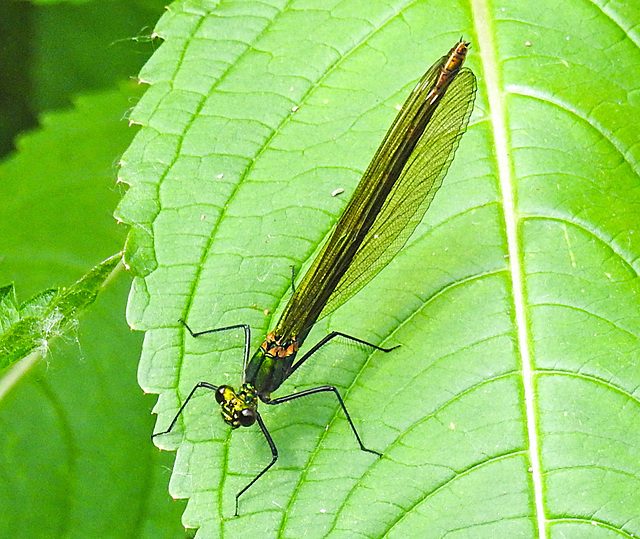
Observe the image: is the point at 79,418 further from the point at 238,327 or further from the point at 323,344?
the point at 323,344

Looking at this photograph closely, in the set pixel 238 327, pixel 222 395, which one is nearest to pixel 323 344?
pixel 238 327

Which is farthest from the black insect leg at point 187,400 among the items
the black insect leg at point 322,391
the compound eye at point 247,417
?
the black insect leg at point 322,391

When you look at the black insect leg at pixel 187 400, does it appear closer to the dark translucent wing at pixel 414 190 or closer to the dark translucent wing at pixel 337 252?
the dark translucent wing at pixel 337 252

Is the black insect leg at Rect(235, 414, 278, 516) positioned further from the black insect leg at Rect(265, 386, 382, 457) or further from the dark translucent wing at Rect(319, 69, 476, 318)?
the dark translucent wing at Rect(319, 69, 476, 318)

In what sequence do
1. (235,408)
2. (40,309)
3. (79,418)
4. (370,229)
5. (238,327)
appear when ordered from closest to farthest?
(40,309) < (235,408) < (238,327) < (370,229) < (79,418)

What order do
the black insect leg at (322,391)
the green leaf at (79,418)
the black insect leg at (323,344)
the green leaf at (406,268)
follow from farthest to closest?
the green leaf at (79,418) < the black insect leg at (323,344) < the black insect leg at (322,391) < the green leaf at (406,268)

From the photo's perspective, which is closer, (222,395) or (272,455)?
(272,455)

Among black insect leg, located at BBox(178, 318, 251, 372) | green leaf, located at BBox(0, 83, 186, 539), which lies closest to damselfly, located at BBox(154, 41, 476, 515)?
black insect leg, located at BBox(178, 318, 251, 372)
